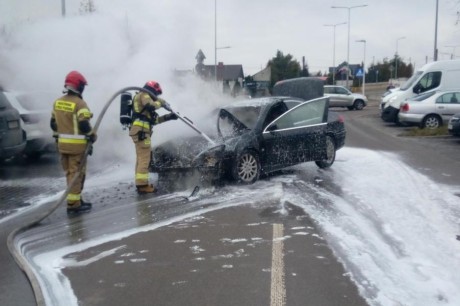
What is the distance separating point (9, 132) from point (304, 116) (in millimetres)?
5343

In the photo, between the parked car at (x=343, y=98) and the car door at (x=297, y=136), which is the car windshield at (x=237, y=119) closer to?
the car door at (x=297, y=136)

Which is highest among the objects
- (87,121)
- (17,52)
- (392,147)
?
(17,52)

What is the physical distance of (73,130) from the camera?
7.43 metres

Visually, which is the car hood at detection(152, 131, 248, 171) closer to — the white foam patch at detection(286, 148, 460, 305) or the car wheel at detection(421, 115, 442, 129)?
the white foam patch at detection(286, 148, 460, 305)

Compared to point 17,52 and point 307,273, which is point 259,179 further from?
point 17,52

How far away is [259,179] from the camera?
9539mm

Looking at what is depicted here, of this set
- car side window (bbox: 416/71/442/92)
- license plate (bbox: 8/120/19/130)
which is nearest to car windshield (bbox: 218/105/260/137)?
license plate (bbox: 8/120/19/130)

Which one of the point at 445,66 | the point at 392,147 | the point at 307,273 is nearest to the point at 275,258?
the point at 307,273

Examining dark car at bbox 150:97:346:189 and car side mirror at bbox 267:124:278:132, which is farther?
car side mirror at bbox 267:124:278:132

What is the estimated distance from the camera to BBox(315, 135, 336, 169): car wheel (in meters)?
10.7

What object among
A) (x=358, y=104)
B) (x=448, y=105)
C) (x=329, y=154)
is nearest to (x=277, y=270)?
(x=329, y=154)

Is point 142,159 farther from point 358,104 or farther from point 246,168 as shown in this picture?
point 358,104

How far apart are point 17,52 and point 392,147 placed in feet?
32.1

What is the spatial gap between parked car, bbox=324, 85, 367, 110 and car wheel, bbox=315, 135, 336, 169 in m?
23.8
